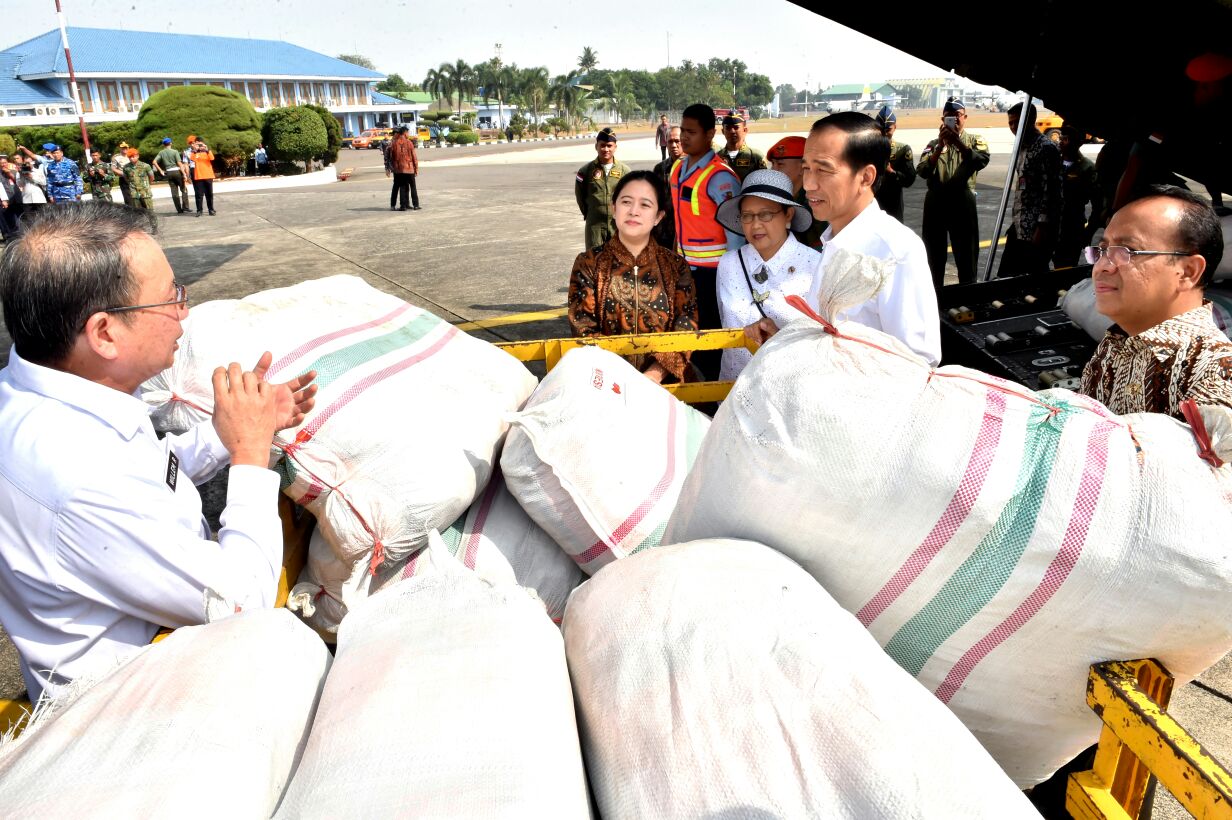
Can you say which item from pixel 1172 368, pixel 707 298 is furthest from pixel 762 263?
pixel 1172 368

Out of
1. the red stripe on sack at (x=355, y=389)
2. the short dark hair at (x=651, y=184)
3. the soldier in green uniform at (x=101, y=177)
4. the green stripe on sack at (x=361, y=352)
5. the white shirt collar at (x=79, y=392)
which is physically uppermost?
the soldier in green uniform at (x=101, y=177)

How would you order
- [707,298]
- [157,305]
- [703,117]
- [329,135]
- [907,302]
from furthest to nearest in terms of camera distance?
[329,135] → [703,117] → [707,298] → [907,302] → [157,305]

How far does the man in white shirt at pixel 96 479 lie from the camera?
127 cm

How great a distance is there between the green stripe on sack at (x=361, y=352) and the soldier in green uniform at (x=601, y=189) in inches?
177

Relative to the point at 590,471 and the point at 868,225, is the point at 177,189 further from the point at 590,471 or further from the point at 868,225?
the point at 590,471

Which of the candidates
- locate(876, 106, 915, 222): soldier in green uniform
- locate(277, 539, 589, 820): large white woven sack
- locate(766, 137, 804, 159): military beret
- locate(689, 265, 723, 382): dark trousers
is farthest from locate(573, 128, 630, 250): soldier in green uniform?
locate(277, 539, 589, 820): large white woven sack

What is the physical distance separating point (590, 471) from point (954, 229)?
5.98 meters

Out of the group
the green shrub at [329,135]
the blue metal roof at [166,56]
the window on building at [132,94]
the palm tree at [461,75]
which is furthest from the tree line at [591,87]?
the green shrub at [329,135]

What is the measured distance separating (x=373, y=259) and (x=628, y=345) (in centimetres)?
717

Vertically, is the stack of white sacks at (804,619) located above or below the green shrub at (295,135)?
below

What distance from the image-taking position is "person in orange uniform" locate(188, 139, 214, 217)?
1441 cm

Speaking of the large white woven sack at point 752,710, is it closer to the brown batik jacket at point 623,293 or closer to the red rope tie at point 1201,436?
the red rope tie at point 1201,436

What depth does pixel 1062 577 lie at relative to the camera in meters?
1.25

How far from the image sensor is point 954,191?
6594 mm
